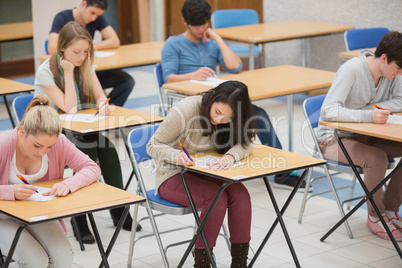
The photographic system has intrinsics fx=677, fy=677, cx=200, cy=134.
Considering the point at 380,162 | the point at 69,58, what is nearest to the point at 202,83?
the point at 69,58

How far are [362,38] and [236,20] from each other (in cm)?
172

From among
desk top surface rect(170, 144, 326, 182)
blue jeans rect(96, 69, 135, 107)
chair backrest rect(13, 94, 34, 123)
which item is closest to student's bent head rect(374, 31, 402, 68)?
desk top surface rect(170, 144, 326, 182)

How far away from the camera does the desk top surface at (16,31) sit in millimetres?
8047

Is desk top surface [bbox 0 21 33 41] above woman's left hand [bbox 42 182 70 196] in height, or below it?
above

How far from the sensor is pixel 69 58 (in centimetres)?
399

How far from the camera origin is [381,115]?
143 inches

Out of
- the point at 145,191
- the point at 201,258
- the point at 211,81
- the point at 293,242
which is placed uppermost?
the point at 211,81

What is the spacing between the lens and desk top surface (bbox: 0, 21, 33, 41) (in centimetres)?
805

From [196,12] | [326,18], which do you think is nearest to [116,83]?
[196,12]

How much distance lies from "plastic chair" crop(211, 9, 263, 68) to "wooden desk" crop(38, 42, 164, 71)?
45.9 inches

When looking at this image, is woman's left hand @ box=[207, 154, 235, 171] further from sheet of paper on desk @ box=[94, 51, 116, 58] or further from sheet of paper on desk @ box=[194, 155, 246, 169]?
sheet of paper on desk @ box=[94, 51, 116, 58]

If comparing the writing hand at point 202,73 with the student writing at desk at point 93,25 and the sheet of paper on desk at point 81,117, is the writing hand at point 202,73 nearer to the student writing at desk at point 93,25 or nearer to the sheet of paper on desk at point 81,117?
the sheet of paper on desk at point 81,117

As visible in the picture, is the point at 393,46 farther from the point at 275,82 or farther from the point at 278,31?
the point at 278,31

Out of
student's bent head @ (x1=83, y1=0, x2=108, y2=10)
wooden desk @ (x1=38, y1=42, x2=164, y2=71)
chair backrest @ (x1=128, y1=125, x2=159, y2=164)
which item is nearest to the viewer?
chair backrest @ (x1=128, y1=125, x2=159, y2=164)
